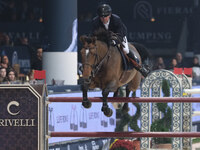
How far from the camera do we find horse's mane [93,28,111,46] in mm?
9844

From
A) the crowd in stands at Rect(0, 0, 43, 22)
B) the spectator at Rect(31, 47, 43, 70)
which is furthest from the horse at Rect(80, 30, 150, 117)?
the crowd in stands at Rect(0, 0, 43, 22)

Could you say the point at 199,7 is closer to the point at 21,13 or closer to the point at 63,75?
the point at 21,13

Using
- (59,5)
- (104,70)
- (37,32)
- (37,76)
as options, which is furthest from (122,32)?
(37,32)

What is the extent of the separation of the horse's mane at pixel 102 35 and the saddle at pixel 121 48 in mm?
83

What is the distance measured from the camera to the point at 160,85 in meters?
14.9

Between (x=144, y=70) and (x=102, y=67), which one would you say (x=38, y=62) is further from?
(x=102, y=67)

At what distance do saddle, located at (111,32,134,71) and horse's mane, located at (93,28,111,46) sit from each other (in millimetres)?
83

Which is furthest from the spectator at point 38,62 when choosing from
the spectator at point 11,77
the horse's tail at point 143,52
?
the horse's tail at point 143,52

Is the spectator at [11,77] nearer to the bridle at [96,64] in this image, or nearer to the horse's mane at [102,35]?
the horse's mane at [102,35]

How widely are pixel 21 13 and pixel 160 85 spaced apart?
11.9m

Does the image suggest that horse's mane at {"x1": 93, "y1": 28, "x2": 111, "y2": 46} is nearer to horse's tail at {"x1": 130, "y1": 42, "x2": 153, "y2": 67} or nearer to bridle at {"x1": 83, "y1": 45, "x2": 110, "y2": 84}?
bridle at {"x1": 83, "y1": 45, "x2": 110, "y2": 84}

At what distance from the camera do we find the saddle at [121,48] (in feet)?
32.8

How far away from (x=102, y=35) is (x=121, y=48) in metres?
0.54

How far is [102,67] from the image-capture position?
9742mm
